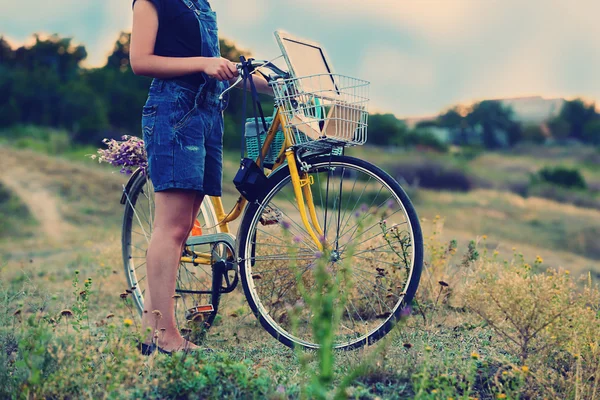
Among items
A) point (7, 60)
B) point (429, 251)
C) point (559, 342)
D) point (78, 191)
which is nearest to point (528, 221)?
point (78, 191)

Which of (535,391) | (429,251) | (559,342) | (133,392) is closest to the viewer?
(133,392)

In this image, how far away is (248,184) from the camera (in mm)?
3551

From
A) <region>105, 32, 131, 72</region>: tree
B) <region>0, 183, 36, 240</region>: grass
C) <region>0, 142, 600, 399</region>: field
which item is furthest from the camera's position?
<region>105, 32, 131, 72</region>: tree

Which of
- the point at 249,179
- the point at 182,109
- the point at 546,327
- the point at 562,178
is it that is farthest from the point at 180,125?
the point at 562,178

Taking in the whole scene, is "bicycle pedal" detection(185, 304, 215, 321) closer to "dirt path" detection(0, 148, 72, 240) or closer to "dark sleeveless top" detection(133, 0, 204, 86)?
"dark sleeveless top" detection(133, 0, 204, 86)

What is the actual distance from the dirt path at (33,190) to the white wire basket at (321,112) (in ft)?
37.6

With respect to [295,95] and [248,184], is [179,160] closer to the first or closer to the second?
[248,184]

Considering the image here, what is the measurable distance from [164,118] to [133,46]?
14.7 inches

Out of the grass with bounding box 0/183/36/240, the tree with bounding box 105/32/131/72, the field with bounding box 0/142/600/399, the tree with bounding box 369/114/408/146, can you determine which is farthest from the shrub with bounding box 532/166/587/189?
the field with bounding box 0/142/600/399

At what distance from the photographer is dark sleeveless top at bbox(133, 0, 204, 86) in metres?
3.32

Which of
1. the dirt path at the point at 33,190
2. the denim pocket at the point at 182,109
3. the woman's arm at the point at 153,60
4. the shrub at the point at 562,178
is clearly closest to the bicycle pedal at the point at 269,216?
the denim pocket at the point at 182,109

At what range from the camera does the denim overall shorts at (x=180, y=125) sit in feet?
10.9

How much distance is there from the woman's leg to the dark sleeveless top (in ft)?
2.00

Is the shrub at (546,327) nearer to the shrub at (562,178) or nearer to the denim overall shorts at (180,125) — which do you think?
the denim overall shorts at (180,125)
